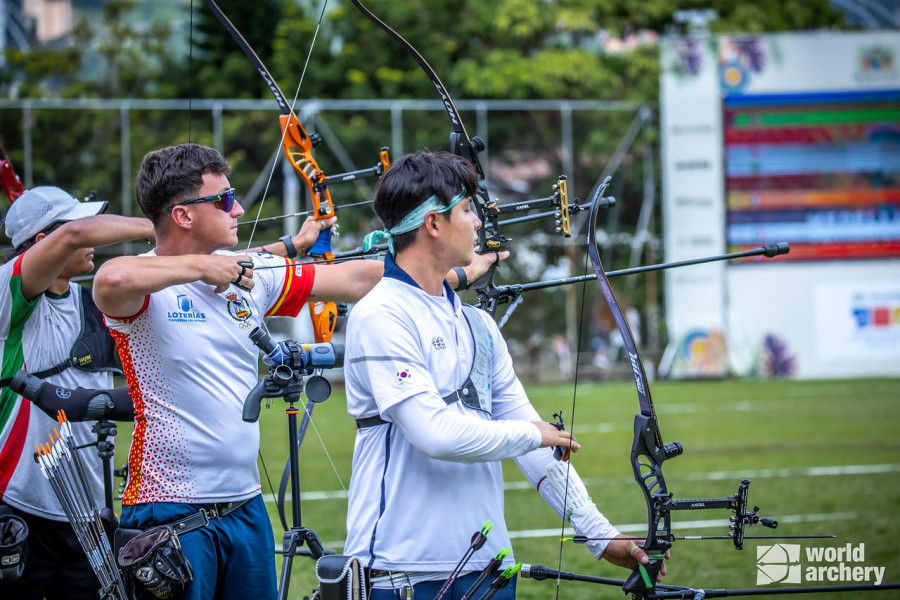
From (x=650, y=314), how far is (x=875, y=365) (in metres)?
4.64

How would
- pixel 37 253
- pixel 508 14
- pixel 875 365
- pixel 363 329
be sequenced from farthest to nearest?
pixel 508 14
pixel 875 365
pixel 37 253
pixel 363 329

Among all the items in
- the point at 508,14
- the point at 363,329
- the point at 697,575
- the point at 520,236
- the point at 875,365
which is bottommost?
the point at 697,575

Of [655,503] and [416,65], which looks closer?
[655,503]

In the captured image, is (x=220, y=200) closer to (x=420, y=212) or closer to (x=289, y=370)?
(x=289, y=370)

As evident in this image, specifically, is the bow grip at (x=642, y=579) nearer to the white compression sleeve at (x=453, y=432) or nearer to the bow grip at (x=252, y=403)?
the white compression sleeve at (x=453, y=432)

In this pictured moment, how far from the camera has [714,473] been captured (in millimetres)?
9633

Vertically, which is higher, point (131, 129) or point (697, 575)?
point (131, 129)

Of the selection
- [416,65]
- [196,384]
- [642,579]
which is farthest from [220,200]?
[416,65]

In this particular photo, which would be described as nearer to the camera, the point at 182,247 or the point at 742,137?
the point at 182,247

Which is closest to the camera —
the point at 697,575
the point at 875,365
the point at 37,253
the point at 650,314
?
the point at 37,253

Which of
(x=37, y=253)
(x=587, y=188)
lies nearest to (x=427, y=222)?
(x=37, y=253)

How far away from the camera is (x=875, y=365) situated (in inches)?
831

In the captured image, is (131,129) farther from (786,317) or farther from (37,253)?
(37,253)

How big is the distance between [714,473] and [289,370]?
7.47 m
